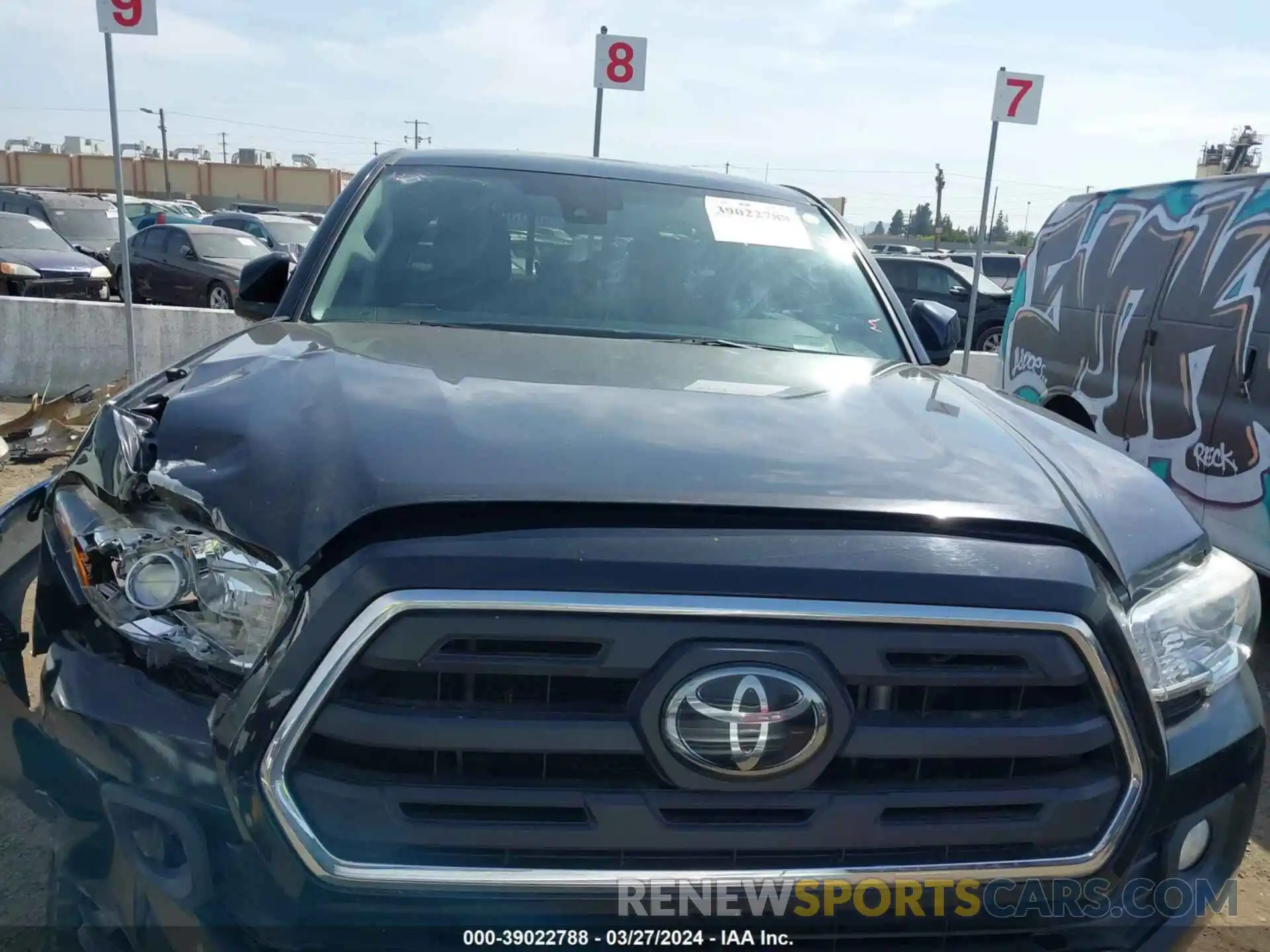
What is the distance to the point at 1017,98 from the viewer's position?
28.2 ft

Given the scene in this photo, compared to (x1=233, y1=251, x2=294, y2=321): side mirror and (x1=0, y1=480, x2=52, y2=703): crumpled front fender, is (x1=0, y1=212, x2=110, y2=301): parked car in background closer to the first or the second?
(x1=233, y1=251, x2=294, y2=321): side mirror

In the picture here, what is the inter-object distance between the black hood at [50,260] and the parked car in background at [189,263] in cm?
144

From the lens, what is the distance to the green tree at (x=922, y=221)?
80.8m

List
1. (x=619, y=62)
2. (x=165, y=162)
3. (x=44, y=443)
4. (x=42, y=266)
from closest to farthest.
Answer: (x=44, y=443) → (x=619, y=62) → (x=42, y=266) → (x=165, y=162)

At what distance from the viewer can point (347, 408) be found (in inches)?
69.2

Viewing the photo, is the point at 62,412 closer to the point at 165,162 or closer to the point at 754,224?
the point at 754,224

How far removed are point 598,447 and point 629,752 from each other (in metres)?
0.48

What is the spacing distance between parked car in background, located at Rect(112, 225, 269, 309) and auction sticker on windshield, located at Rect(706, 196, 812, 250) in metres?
13.6

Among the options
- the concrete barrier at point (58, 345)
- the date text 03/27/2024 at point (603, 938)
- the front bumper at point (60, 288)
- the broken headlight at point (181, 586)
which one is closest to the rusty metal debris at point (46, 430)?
the concrete barrier at point (58, 345)

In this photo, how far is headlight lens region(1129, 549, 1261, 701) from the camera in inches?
64.6

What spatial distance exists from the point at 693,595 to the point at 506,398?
25.1 inches

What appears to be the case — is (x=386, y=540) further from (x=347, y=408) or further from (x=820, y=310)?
(x=820, y=310)

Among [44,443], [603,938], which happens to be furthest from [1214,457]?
[44,443]

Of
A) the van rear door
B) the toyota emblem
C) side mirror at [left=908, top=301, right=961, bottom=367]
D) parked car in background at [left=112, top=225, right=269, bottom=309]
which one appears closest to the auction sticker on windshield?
side mirror at [left=908, top=301, right=961, bottom=367]
